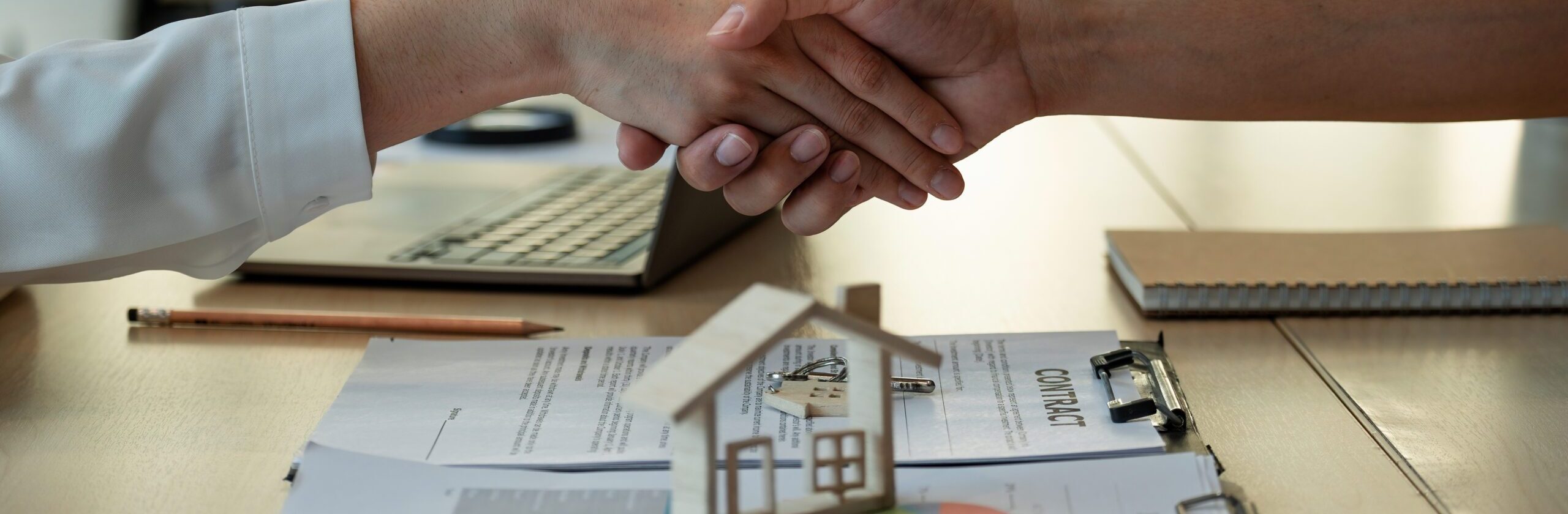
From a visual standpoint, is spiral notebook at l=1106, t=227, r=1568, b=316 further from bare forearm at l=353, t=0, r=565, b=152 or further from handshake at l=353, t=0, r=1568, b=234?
bare forearm at l=353, t=0, r=565, b=152

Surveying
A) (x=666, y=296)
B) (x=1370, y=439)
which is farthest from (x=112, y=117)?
(x=1370, y=439)

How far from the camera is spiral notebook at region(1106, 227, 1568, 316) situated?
3.24 feet

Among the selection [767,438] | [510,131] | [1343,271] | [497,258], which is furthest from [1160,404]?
[510,131]

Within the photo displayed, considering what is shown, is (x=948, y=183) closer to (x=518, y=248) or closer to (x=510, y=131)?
(x=518, y=248)

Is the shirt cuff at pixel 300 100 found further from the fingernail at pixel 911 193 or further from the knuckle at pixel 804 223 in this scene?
the fingernail at pixel 911 193

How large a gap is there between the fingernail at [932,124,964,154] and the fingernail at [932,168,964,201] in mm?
21

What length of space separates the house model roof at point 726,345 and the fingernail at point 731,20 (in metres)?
0.48

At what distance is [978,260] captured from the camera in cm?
120

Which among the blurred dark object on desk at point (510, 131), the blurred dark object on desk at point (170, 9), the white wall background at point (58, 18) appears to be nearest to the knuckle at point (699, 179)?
the blurred dark object on desk at point (510, 131)

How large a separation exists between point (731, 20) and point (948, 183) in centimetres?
30

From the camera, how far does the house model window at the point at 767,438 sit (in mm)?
499

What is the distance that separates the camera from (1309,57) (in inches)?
42.3

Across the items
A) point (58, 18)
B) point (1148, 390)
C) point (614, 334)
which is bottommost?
point (1148, 390)

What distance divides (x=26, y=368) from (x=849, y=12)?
2.33 feet
